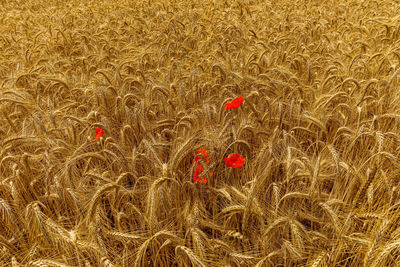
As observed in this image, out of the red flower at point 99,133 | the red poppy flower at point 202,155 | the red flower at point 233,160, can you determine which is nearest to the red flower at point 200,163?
the red poppy flower at point 202,155

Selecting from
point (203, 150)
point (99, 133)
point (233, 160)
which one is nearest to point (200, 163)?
point (203, 150)

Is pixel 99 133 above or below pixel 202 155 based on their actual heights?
above

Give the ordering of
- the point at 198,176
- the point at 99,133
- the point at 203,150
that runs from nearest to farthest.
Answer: the point at 198,176 → the point at 203,150 → the point at 99,133

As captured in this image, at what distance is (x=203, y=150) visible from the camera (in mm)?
1798

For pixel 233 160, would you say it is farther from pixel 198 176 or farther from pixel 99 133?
pixel 99 133

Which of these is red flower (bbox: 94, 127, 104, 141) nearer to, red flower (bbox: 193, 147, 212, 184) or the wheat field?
the wheat field

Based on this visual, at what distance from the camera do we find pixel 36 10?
23.4 feet

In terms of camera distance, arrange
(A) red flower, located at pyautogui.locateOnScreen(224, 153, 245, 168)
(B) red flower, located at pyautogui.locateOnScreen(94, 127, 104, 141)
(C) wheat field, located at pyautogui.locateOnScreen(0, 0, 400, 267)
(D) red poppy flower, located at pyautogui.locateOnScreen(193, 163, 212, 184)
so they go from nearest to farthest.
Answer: (C) wheat field, located at pyautogui.locateOnScreen(0, 0, 400, 267) → (D) red poppy flower, located at pyautogui.locateOnScreen(193, 163, 212, 184) → (A) red flower, located at pyautogui.locateOnScreen(224, 153, 245, 168) → (B) red flower, located at pyautogui.locateOnScreen(94, 127, 104, 141)

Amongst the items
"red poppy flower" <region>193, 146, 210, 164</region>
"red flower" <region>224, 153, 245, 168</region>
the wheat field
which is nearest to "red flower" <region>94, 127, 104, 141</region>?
the wheat field

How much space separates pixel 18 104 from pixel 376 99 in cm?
315

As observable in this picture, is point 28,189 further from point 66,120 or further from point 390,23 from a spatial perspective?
point 390,23

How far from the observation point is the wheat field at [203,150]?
1.35 metres

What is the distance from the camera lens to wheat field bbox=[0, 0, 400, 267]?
1351mm

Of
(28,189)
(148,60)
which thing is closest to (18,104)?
(28,189)
